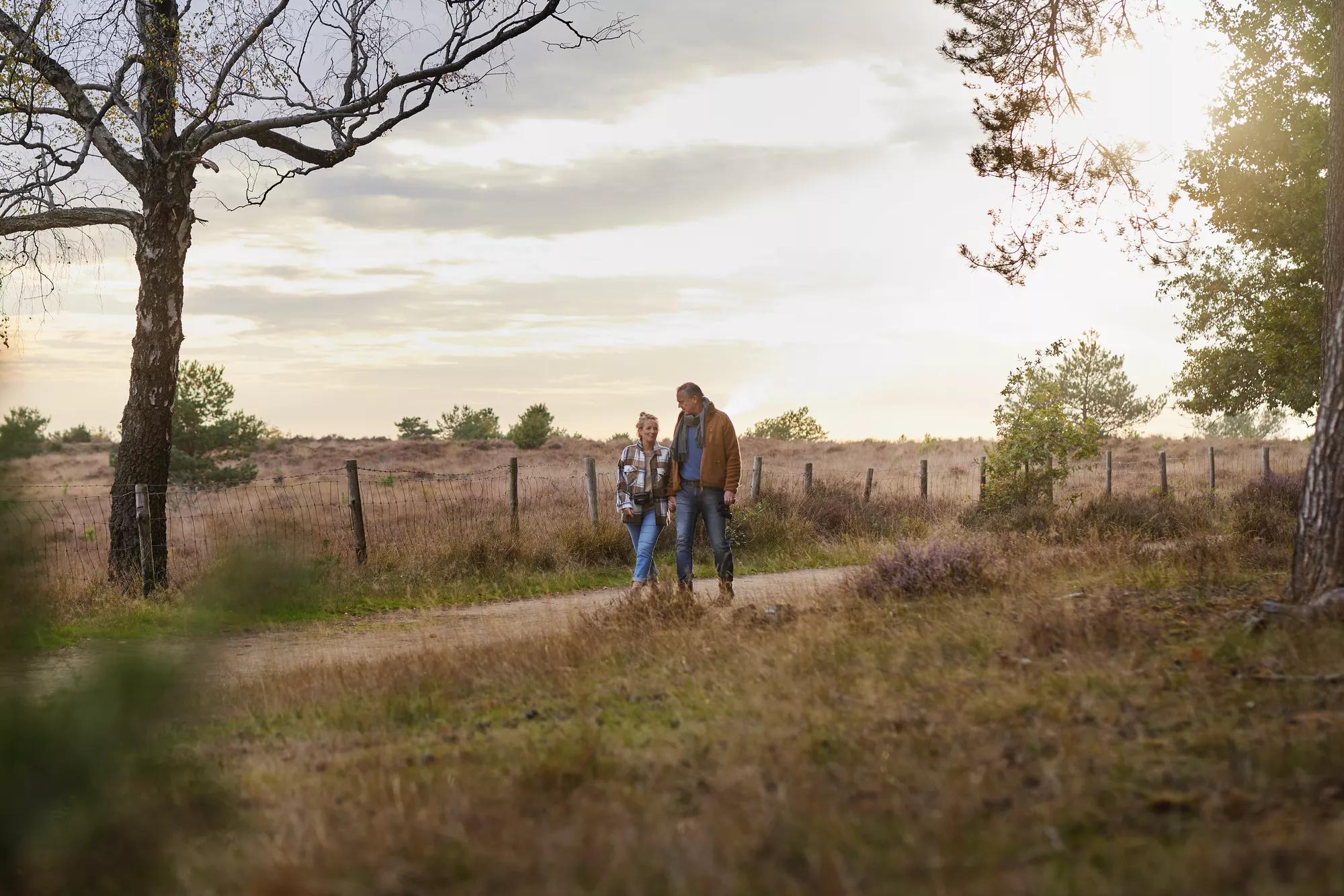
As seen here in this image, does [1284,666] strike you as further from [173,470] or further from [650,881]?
[173,470]

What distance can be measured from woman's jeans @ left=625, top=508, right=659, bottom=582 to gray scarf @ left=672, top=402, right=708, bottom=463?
90 cm

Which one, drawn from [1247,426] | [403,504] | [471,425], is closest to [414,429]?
[471,425]

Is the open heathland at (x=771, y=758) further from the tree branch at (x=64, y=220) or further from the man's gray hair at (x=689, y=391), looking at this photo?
the tree branch at (x=64, y=220)

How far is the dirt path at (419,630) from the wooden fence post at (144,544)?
10.5ft

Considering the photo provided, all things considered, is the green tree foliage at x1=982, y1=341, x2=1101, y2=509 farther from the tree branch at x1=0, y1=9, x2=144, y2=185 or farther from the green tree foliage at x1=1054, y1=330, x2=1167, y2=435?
the green tree foliage at x1=1054, y1=330, x2=1167, y2=435

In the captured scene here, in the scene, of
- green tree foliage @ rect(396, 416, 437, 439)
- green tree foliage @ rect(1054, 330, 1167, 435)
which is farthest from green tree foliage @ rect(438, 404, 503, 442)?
green tree foliage @ rect(1054, 330, 1167, 435)

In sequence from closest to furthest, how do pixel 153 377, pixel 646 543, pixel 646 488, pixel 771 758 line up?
pixel 771 758 → pixel 646 488 → pixel 646 543 → pixel 153 377

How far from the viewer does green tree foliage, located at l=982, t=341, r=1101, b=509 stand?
19.8 m

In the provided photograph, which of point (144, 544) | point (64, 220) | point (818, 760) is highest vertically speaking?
point (64, 220)

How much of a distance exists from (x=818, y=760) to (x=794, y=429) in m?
56.3

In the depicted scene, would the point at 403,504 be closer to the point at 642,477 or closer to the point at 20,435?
the point at 642,477

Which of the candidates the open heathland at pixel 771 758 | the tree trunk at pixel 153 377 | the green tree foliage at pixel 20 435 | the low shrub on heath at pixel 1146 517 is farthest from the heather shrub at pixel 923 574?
the tree trunk at pixel 153 377

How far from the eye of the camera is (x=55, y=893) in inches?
121

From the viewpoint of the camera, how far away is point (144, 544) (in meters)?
13.5
